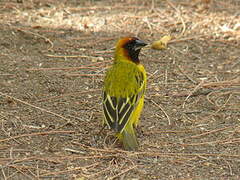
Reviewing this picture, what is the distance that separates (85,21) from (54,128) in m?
3.47

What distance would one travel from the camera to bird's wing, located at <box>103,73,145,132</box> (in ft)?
18.6

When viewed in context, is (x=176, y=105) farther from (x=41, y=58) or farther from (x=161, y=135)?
(x=41, y=58)

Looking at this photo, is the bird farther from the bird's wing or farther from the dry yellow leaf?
the dry yellow leaf

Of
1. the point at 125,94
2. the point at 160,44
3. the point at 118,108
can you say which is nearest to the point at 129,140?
the point at 118,108

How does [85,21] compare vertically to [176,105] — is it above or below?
above

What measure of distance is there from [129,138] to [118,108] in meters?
0.35

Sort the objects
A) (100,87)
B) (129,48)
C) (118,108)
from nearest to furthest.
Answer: (118,108)
(129,48)
(100,87)

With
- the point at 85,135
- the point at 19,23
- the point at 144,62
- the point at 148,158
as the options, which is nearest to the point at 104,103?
the point at 85,135

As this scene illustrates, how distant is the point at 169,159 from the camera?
18.1 ft

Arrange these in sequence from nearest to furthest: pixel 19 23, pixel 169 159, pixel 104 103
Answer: pixel 169 159, pixel 104 103, pixel 19 23

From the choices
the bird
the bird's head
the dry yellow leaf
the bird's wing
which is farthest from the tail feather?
the dry yellow leaf

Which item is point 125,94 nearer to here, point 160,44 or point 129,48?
point 129,48

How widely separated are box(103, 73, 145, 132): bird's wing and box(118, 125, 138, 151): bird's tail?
4.1 inches

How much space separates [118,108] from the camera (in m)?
5.81
